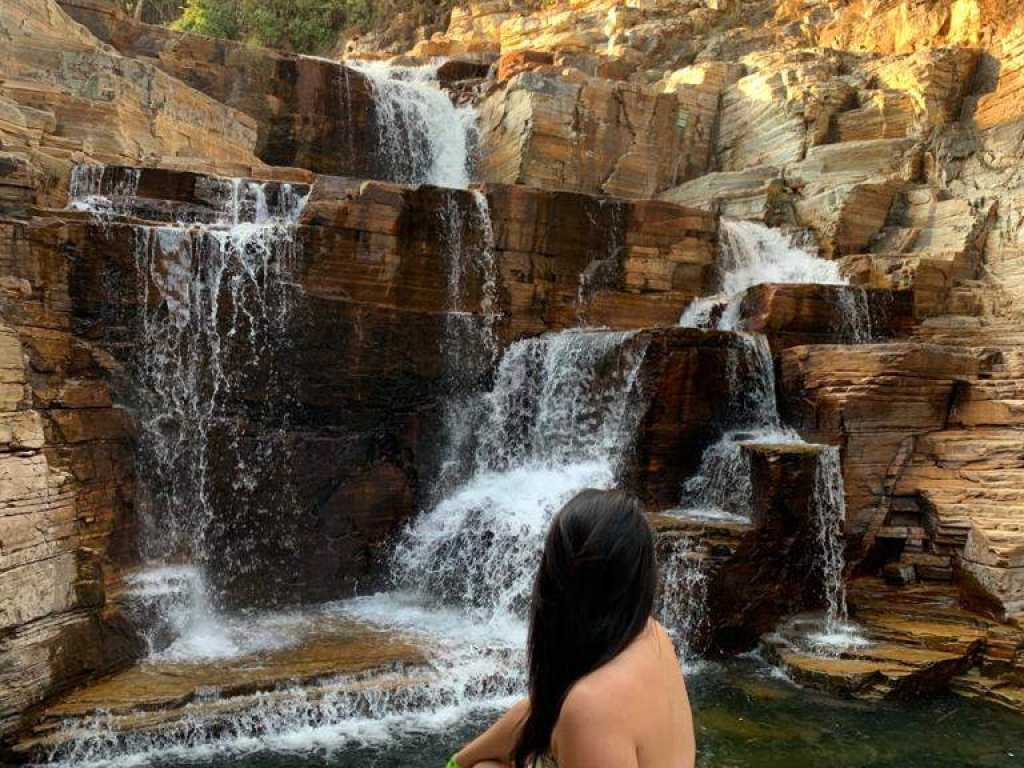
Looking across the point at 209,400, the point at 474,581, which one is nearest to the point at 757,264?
the point at 474,581

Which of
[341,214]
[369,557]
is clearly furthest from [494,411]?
[341,214]

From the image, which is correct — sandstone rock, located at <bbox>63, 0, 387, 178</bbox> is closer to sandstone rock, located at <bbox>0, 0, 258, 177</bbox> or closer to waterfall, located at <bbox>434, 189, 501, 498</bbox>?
sandstone rock, located at <bbox>0, 0, 258, 177</bbox>

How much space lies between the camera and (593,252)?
13.2 meters

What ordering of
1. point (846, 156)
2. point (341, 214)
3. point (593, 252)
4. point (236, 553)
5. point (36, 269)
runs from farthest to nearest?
point (846, 156), point (593, 252), point (341, 214), point (236, 553), point (36, 269)

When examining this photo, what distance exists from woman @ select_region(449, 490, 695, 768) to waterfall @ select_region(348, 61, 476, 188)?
665 inches

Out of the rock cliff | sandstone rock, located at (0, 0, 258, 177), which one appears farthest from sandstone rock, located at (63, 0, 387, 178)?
sandstone rock, located at (0, 0, 258, 177)

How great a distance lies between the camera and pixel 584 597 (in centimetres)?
162

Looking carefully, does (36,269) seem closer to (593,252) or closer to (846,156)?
(593,252)

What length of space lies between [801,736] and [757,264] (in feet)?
32.5

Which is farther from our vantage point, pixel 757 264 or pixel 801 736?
pixel 757 264

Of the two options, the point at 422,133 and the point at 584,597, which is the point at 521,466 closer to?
the point at 584,597

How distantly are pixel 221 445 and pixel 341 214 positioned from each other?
3.51 metres

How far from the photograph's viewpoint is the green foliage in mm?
27641

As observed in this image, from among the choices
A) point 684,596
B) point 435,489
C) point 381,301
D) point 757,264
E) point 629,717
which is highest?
point 757,264
